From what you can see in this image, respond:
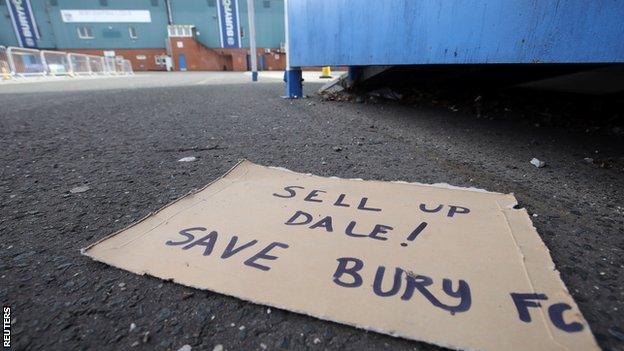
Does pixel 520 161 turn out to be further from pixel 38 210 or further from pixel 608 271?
pixel 38 210

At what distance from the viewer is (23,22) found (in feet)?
74.0

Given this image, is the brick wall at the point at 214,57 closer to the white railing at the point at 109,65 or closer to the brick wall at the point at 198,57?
the brick wall at the point at 198,57

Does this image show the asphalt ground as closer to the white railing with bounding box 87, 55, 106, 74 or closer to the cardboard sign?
the cardboard sign

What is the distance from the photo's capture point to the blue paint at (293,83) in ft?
12.9

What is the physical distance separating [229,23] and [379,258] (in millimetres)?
26939

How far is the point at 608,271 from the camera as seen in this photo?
762mm

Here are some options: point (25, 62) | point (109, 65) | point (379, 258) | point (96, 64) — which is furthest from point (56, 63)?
point (379, 258)

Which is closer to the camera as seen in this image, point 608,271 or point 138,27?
point 608,271

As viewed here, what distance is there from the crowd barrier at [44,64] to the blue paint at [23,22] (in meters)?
13.1

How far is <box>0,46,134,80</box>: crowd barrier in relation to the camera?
10086 mm

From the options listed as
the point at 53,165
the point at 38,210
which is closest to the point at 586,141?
the point at 38,210

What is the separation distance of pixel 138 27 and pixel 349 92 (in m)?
25.7

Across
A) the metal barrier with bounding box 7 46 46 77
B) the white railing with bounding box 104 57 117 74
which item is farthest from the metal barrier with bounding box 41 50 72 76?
the white railing with bounding box 104 57 117 74

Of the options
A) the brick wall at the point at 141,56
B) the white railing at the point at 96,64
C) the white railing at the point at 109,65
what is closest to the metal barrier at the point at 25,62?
the white railing at the point at 96,64
